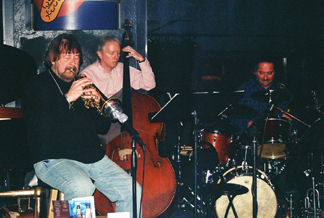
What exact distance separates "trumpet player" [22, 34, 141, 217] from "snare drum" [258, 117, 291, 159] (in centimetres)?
159

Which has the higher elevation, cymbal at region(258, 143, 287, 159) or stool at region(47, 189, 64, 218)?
cymbal at region(258, 143, 287, 159)

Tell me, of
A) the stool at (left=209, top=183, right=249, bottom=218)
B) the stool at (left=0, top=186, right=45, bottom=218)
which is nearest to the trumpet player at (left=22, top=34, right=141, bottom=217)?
the stool at (left=0, top=186, right=45, bottom=218)

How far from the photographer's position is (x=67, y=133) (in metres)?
2.33

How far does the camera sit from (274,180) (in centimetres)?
362

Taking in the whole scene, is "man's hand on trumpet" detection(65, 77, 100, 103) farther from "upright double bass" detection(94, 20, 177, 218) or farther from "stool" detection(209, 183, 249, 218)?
"stool" detection(209, 183, 249, 218)

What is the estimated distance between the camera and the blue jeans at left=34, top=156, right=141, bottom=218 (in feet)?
7.20

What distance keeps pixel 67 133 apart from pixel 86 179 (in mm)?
339

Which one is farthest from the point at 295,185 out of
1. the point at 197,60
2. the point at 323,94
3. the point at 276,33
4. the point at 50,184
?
the point at 276,33

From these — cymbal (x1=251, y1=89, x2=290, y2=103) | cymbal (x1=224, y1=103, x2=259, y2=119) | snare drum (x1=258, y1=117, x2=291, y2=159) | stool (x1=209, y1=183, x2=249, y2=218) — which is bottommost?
stool (x1=209, y1=183, x2=249, y2=218)

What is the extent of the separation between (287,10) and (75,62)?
175 inches

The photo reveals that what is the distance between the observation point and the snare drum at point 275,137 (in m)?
3.42

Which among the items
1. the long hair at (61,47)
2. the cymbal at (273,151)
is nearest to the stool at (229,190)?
the cymbal at (273,151)

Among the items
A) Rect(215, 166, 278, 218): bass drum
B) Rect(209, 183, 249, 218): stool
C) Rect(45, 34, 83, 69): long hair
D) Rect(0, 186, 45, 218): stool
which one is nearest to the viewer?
Rect(0, 186, 45, 218): stool

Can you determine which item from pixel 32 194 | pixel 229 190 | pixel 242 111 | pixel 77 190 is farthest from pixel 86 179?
pixel 242 111
